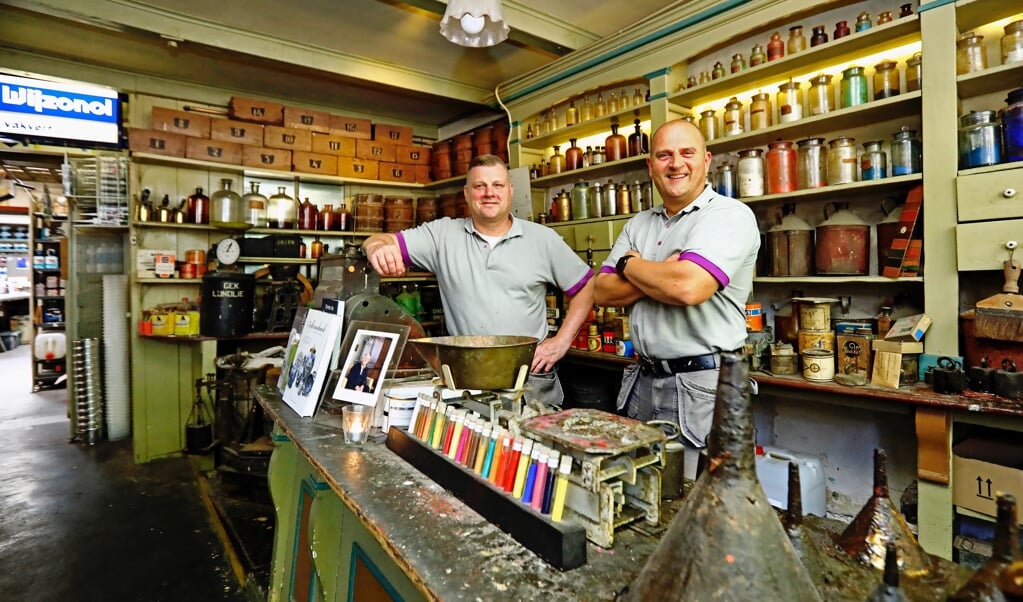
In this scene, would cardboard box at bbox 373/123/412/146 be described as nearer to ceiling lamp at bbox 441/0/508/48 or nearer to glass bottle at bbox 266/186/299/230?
glass bottle at bbox 266/186/299/230

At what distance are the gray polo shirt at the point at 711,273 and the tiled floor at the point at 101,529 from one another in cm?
228

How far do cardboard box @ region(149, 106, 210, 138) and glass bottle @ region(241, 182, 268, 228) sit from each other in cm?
55

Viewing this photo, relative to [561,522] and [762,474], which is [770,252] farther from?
[561,522]

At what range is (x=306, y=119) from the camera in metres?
4.91

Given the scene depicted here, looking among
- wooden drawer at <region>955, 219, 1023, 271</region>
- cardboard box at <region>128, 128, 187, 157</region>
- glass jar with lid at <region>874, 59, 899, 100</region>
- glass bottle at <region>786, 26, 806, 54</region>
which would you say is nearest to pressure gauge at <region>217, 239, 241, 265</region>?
cardboard box at <region>128, 128, 187, 157</region>

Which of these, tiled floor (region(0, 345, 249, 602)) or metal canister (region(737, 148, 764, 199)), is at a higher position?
metal canister (region(737, 148, 764, 199))

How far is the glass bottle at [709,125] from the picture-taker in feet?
10.4

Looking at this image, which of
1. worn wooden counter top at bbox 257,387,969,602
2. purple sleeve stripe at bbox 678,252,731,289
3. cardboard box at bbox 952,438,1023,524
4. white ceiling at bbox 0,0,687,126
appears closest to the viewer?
worn wooden counter top at bbox 257,387,969,602

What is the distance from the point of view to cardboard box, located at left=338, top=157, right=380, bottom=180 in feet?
16.6

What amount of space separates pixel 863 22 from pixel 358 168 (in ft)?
13.2

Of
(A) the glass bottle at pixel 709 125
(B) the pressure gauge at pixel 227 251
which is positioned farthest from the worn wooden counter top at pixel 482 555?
(B) the pressure gauge at pixel 227 251

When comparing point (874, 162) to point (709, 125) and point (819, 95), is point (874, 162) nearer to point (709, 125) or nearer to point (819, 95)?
point (819, 95)

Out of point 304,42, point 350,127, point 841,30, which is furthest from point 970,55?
point 350,127

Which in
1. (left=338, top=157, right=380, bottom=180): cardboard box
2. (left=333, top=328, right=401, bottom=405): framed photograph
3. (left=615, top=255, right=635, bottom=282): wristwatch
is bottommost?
(left=333, top=328, right=401, bottom=405): framed photograph
